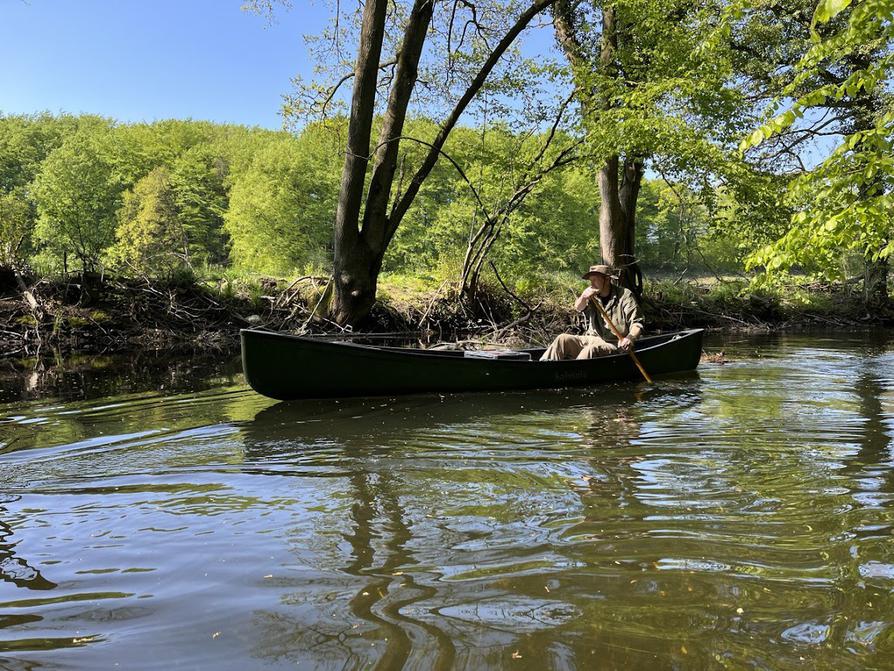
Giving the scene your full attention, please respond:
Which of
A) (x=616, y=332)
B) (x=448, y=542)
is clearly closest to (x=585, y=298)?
(x=616, y=332)

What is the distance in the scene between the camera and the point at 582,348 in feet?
27.9

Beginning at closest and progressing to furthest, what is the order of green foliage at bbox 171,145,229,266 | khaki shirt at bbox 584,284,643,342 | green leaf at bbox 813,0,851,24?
green leaf at bbox 813,0,851,24, khaki shirt at bbox 584,284,643,342, green foliage at bbox 171,145,229,266

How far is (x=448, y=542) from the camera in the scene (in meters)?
2.93

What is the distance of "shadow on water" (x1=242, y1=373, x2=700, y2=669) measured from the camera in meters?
2.07

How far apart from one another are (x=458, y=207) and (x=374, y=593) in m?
26.3

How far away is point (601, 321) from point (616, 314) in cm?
28

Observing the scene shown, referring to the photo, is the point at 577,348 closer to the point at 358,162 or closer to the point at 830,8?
the point at 358,162

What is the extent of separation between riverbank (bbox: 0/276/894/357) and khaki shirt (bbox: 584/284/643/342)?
231 cm

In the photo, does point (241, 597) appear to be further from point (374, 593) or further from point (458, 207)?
point (458, 207)

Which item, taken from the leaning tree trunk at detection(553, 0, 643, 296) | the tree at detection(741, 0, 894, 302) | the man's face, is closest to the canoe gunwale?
the man's face

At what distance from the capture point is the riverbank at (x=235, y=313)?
1231cm

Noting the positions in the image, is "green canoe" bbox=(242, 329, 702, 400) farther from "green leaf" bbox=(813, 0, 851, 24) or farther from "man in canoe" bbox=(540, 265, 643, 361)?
"green leaf" bbox=(813, 0, 851, 24)

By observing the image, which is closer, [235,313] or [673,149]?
[673,149]

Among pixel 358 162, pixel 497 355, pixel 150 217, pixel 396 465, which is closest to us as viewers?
pixel 396 465
